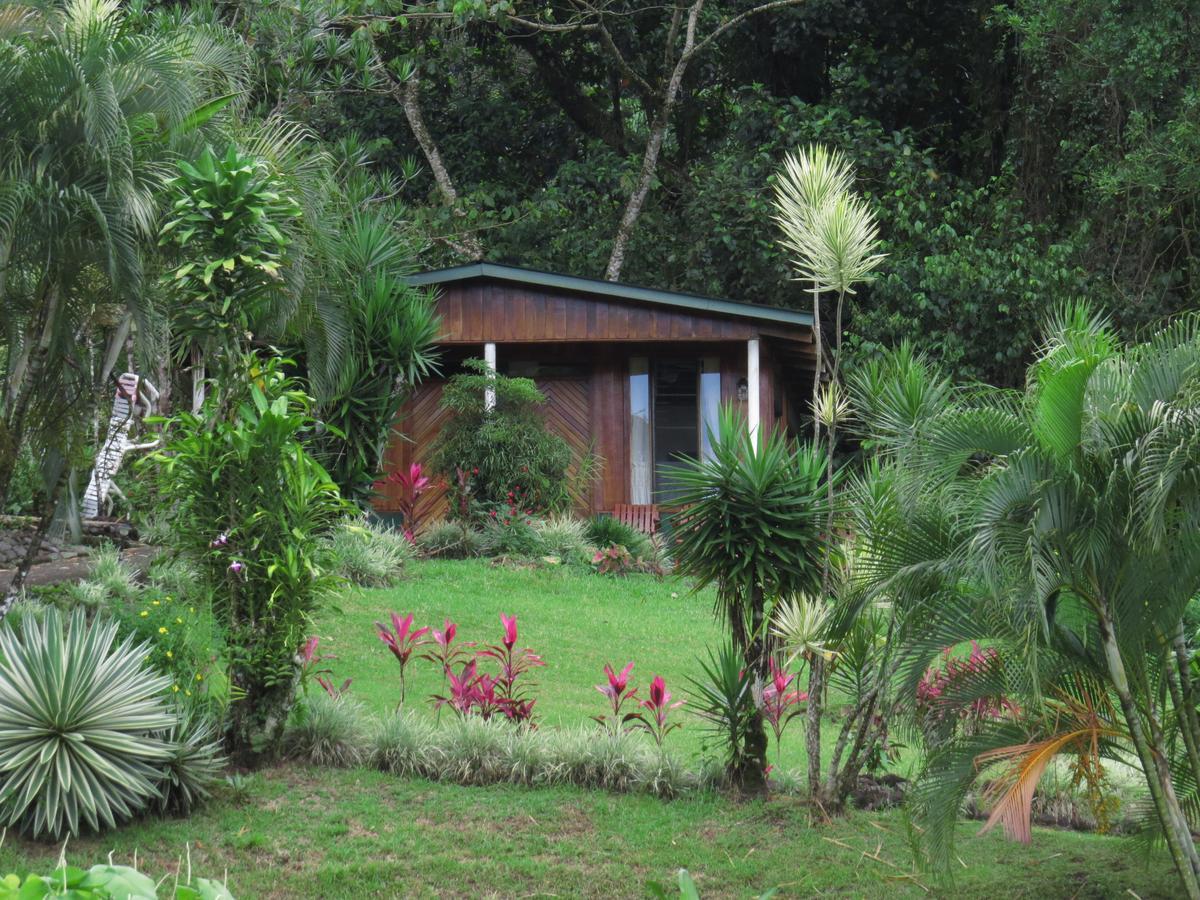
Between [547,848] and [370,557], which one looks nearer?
[547,848]

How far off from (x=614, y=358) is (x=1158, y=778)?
13.2 meters

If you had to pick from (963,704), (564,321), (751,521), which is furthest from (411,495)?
(963,704)

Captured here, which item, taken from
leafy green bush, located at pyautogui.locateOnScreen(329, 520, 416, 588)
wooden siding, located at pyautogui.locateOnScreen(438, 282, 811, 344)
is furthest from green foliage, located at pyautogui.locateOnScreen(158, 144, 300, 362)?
wooden siding, located at pyautogui.locateOnScreen(438, 282, 811, 344)

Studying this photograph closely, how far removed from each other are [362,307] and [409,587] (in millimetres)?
3018

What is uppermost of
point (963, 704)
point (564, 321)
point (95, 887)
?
point (564, 321)

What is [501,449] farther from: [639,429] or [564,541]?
[639,429]

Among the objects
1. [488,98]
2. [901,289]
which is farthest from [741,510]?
[488,98]

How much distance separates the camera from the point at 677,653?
11.6 metres

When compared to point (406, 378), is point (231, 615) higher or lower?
lower

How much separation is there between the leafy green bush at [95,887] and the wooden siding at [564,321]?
15.0 m

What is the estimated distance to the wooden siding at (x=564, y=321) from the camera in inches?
677

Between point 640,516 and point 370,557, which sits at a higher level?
point 640,516

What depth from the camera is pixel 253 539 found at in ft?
24.5

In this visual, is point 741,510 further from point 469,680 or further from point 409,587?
point 409,587
